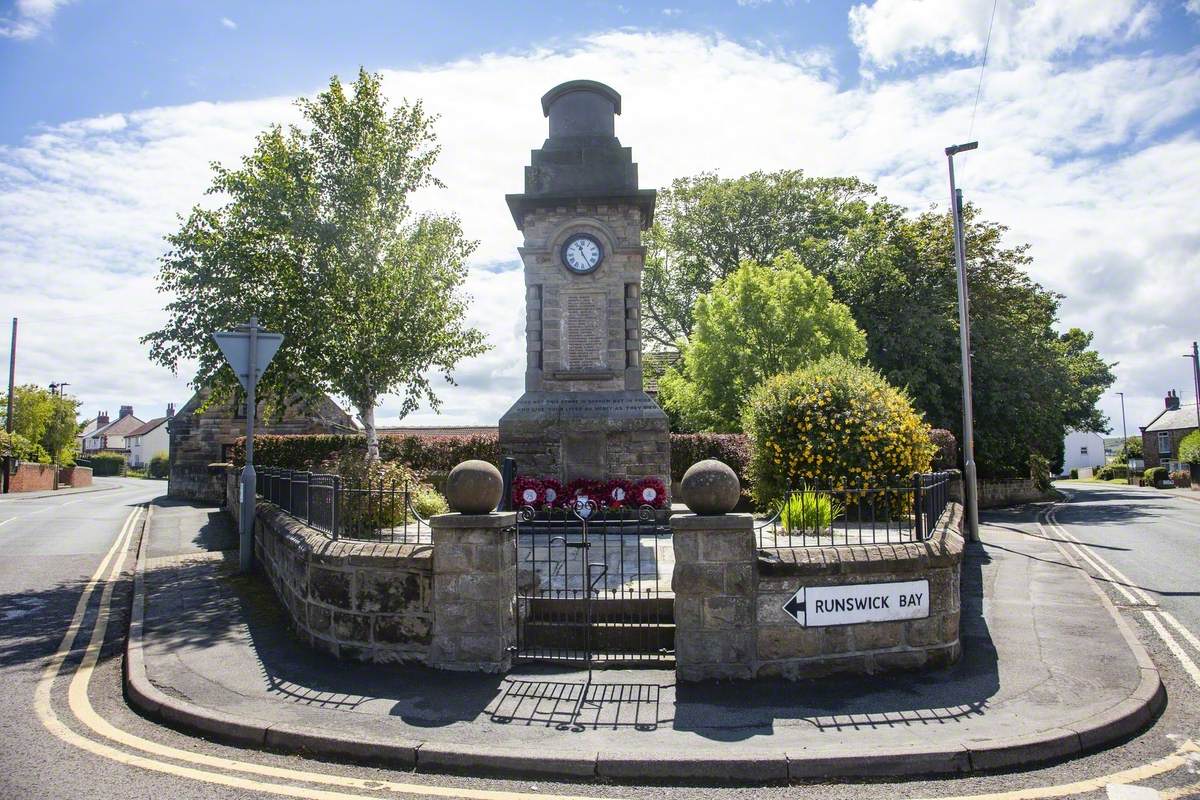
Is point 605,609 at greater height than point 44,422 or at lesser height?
lesser

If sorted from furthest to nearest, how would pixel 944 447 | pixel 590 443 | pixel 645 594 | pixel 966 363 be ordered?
1. pixel 944 447
2. pixel 966 363
3. pixel 590 443
4. pixel 645 594

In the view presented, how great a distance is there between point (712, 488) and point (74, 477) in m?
54.5

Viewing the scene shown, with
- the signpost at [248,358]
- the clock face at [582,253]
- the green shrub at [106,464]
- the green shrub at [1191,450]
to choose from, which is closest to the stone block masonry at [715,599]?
the signpost at [248,358]

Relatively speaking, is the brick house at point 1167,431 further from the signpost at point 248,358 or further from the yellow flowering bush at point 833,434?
the signpost at point 248,358

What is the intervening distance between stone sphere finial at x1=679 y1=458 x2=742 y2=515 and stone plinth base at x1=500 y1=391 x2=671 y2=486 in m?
8.21

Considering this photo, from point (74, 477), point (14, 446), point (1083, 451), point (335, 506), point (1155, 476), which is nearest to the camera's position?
point (335, 506)

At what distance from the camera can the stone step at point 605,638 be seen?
7.52m

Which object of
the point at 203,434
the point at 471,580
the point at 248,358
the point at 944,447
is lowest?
the point at 471,580

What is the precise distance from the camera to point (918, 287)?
31.5 meters

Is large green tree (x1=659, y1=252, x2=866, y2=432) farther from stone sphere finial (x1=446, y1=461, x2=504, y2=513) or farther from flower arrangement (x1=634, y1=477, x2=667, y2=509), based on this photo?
stone sphere finial (x1=446, y1=461, x2=504, y2=513)

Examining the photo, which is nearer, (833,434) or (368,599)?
(368,599)

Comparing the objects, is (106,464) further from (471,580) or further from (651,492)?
(471,580)

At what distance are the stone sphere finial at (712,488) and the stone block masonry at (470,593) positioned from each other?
173 centimetres

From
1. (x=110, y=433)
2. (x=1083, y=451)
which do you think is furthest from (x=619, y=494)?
(x=110, y=433)
